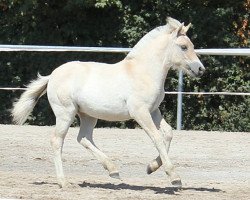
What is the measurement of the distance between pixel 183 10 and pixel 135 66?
1266 cm

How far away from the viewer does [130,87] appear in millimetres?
9305

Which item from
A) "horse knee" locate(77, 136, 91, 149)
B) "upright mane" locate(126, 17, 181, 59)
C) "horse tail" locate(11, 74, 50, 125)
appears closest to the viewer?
"upright mane" locate(126, 17, 181, 59)

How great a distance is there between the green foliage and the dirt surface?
13.5 ft

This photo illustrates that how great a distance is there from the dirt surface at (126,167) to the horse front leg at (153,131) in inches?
11.7

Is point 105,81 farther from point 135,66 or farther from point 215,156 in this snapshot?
point 215,156

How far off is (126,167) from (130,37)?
33.6 feet

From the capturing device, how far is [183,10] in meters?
21.9

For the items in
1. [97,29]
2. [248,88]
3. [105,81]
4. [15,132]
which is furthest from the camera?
[97,29]

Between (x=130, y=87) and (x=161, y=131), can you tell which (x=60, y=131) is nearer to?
(x=130, y=87)

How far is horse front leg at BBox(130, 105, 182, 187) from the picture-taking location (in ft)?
29.7

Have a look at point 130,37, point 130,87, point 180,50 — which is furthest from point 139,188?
point 130,37

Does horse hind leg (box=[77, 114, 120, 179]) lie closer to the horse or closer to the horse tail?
the horse

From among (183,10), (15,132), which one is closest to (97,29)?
(183,10)

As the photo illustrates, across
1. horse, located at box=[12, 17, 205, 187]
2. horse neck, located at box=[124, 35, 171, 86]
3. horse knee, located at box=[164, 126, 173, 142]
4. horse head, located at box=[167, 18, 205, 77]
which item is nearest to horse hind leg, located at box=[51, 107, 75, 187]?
horse, located at box=[12, 17, 205, 187]
